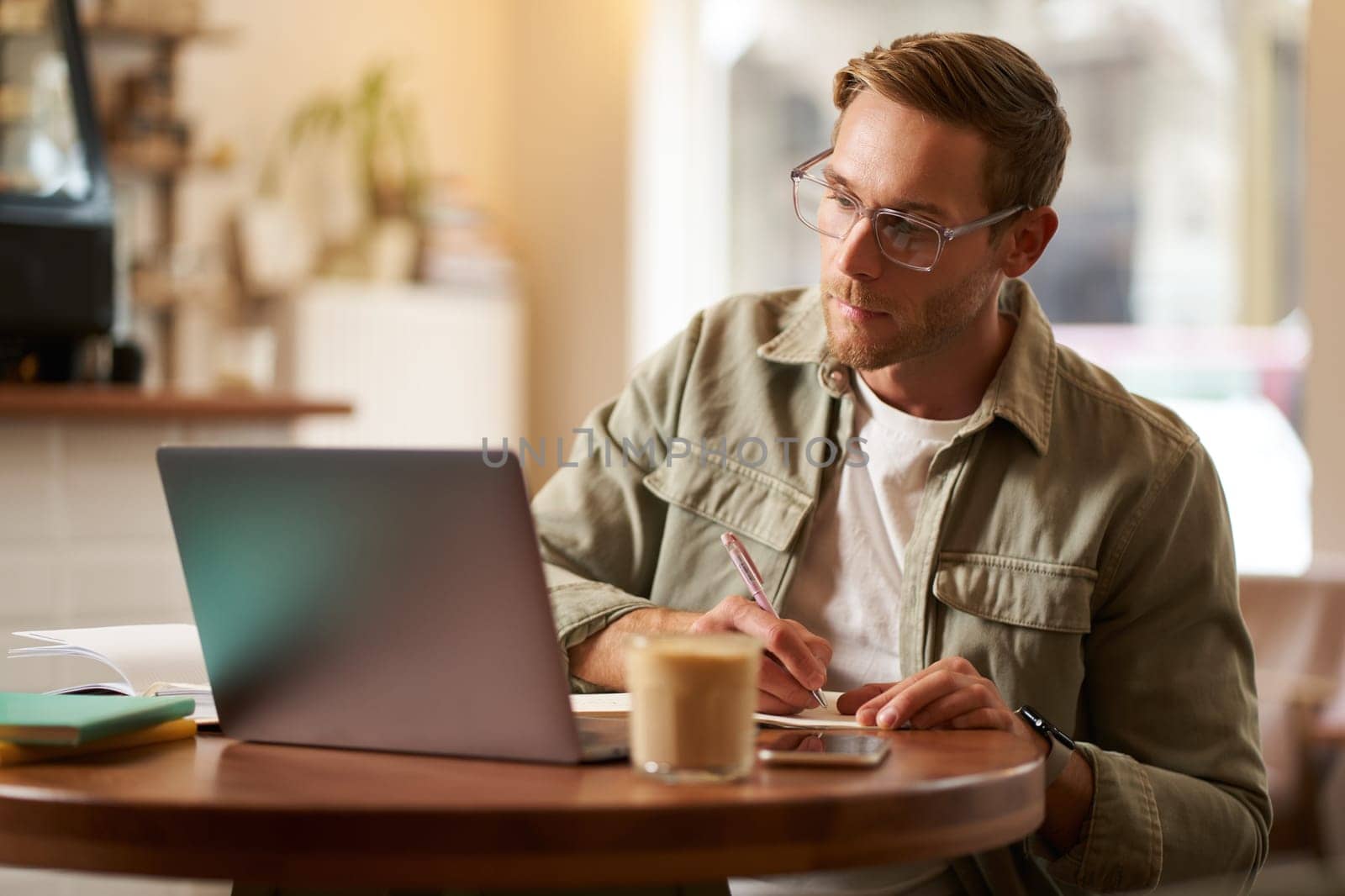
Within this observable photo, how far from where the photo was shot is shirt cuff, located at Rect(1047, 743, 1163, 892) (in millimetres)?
1228

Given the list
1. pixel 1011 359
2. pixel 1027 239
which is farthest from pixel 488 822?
pixel 1027 239

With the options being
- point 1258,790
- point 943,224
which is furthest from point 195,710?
point 1258,790

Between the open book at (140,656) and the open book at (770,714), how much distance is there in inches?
10.4

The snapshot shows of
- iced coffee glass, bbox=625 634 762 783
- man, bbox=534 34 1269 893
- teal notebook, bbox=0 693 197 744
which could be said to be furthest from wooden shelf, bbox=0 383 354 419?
iced coffee glass, bbox=625 634 762 783

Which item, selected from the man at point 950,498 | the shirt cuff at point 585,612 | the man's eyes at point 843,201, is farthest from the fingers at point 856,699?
the man's eyes at point 843,201

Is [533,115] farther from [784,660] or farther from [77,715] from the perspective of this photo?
[77,715]

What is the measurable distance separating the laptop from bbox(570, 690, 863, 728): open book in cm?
10

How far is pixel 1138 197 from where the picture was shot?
172 inches

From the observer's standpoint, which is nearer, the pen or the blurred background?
the pen

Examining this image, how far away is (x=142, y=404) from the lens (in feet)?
9.08

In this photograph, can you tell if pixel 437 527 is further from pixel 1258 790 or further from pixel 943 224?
pixel 1258 790

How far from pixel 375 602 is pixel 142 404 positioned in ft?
6.52

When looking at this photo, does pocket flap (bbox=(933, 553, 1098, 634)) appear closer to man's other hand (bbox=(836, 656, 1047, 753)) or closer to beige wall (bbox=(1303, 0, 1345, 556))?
man's other hand (bbox=(836, 656, 1047, 753))

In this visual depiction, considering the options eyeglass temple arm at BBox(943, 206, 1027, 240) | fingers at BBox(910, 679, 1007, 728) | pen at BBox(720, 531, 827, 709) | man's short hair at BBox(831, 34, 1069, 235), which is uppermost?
man's short hair at BBox(831, 34, 1069, 235)
